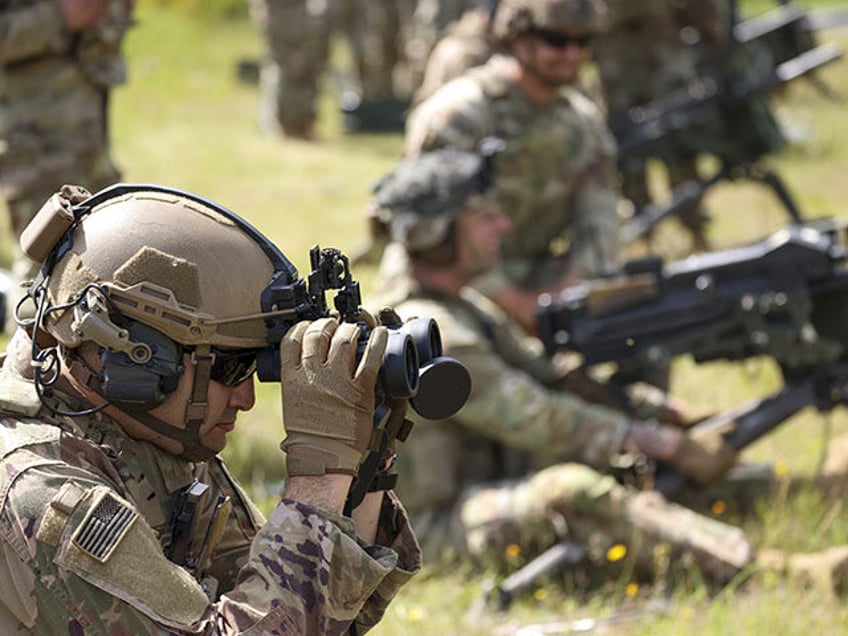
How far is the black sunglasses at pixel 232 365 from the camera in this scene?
2.72 meters

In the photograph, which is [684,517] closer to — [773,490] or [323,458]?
[773,490]

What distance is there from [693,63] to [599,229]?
11.1 ft

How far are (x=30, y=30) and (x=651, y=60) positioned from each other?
5.35 m

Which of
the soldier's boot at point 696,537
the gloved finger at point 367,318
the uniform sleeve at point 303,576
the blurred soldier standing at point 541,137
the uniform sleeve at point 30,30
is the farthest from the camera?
the blurred soldier standing at point 541,137

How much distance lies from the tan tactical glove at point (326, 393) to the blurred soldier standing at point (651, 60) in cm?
712

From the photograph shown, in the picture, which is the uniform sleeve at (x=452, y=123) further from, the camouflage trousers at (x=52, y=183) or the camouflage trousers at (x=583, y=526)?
the camouflage trousers at (x=583, y=526)

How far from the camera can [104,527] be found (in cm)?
244

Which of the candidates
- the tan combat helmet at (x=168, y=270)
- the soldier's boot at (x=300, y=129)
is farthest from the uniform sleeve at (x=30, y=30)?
the soldier's boot at (x=300, y=129)

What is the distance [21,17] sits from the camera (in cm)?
587

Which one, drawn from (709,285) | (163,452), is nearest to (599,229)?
(709,285)

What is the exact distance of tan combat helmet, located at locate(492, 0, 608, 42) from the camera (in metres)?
6.30

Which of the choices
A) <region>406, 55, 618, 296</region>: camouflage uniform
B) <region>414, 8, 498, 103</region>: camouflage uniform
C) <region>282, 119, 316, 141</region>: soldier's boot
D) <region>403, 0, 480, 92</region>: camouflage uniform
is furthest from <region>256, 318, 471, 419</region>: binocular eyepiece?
<region>282, 119, 316, 141</region>: soldier's boot

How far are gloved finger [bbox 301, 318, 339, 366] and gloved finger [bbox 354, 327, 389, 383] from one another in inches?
2.6

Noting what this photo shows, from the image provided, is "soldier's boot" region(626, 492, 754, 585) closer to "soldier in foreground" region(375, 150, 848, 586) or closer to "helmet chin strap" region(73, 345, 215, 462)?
"soldier in foreground" region(375, 150, 848, 586)
